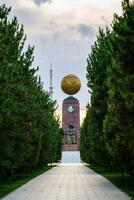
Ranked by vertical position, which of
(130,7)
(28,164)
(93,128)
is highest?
(130,7)

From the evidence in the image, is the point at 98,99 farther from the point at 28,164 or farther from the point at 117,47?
the point at 117,47

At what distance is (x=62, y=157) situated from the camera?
98.1 meters

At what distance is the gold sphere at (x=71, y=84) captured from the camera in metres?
97.9

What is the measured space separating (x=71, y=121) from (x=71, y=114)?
1.84m

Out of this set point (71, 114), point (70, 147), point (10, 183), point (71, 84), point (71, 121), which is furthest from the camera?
point (70, 147)

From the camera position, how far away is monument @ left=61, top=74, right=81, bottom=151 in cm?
9825

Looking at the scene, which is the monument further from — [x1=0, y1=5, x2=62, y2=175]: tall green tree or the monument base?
[x1=0, y1=5, x2=62, y2=175]: tall green tree

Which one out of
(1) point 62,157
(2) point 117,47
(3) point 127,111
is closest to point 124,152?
(3) point 127,111

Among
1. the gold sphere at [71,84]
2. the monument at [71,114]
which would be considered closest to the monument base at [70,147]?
the monument at [71,114]

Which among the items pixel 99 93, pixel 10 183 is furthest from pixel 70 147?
pixel 10 183

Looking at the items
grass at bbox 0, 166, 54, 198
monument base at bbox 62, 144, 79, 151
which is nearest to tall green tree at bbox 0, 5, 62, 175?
grass at bbox 0, 166, 54, 198

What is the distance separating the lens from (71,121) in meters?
105

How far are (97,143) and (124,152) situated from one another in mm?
11579

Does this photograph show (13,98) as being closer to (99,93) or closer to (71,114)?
(99,93)
